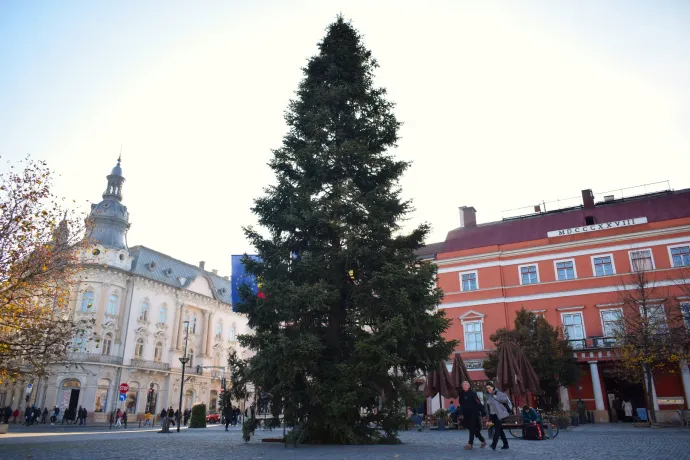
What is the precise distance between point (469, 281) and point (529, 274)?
437cm

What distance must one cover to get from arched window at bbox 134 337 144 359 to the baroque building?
0.32 feet

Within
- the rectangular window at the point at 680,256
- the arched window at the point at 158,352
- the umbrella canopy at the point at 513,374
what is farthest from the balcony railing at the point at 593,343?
the arched window at the point at 158,352

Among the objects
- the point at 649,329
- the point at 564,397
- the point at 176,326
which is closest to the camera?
the point at 649,329

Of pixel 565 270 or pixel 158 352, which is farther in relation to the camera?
pixel 158 352

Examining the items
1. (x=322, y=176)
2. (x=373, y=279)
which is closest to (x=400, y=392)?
(x=373, y=279)

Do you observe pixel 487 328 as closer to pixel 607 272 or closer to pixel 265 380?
pixel 607 272

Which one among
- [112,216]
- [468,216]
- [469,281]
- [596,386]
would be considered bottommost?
[596,386]

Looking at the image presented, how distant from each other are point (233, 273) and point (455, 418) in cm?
1370

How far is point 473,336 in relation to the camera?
116 feet

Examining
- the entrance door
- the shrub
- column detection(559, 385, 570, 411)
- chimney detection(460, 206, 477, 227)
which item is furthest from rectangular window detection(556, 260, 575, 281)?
the entrance door

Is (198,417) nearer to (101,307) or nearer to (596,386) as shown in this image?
(101,307)

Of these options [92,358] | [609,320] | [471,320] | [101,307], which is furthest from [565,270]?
[92,358]

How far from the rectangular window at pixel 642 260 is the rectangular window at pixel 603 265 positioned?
Answer: 1244mm

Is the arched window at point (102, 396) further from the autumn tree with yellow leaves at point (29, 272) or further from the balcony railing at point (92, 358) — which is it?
the autumn tree with yellow leaves at point (29, 272)
